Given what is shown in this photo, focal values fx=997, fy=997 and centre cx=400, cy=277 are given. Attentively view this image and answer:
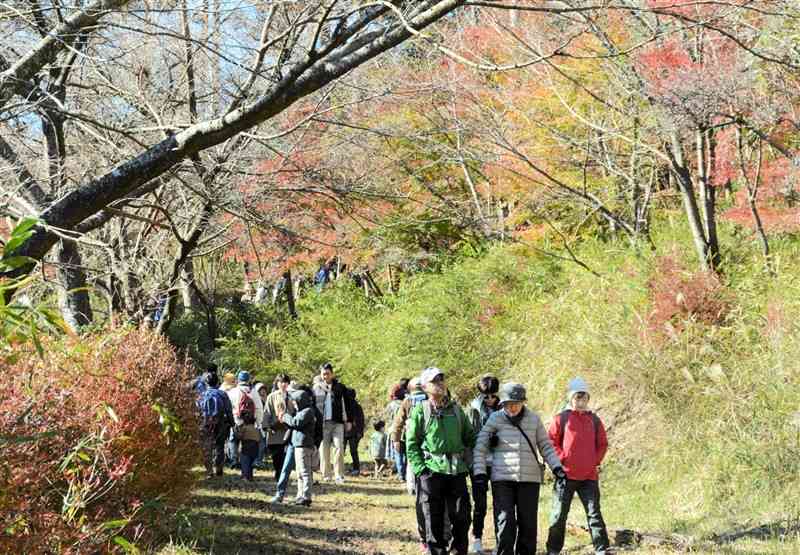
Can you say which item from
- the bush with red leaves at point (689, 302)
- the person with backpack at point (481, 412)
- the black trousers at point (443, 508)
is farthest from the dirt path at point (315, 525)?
the bush with red leaves at point (689, 302)

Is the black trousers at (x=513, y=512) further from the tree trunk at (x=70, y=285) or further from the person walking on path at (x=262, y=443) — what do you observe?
the person walking on path at (x=262, y=443)

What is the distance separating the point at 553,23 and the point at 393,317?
971cm

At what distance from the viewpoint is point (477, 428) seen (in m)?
9.55

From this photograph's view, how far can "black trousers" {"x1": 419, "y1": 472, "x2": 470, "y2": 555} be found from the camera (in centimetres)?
844

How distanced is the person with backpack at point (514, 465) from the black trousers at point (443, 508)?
35 cm

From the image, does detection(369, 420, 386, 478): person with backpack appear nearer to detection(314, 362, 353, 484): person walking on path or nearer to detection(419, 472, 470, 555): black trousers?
detection(314, 362, 353, 484): person walking on path

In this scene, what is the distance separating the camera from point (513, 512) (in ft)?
26.9

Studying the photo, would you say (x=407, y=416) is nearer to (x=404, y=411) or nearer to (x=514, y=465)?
(x=404, y=411)

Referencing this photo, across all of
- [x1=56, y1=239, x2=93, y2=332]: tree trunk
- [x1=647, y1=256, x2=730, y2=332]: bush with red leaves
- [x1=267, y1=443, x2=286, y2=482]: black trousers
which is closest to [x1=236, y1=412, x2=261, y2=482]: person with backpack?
[x1=267, y1=443, x2=286, y2=482]: black trousers

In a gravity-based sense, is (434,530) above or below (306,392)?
below

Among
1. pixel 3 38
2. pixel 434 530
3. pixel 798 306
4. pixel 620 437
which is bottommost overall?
pixel 434 530

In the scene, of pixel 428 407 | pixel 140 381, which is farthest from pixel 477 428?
pixel 140 381

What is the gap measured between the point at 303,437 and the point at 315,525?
5.17 feet

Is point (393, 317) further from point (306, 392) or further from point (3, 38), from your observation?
point (3, 38)
